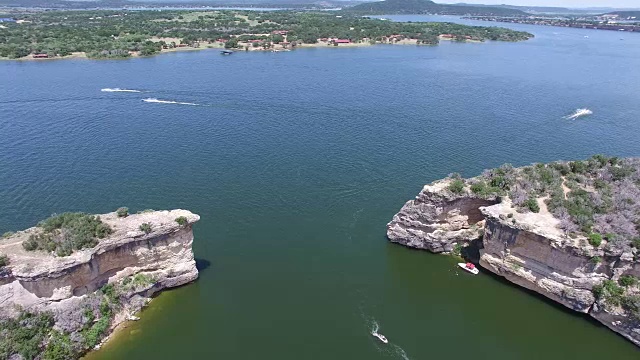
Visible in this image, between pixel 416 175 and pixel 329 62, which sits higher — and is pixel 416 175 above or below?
below

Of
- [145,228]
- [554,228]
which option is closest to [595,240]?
[554,228]

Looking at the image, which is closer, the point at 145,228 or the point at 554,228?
the point at 145,228

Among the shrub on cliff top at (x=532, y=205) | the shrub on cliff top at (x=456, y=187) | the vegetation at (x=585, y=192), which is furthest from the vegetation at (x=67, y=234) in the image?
the shrub on cliff top at (x=532, y=205)

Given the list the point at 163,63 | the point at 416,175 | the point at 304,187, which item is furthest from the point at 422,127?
the point at 163,63

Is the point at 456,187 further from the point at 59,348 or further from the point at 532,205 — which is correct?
the point at 59,348

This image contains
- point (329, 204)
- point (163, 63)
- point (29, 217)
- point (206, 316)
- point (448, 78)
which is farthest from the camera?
point (163, 63)

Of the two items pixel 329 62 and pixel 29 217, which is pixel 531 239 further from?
pixel 329 62

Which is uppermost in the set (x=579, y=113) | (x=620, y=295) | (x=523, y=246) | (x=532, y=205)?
(x=579, y=113)
